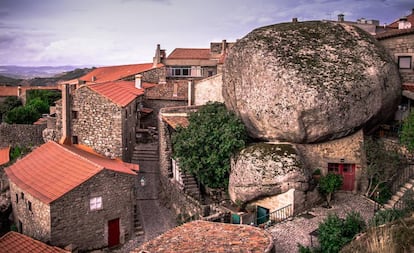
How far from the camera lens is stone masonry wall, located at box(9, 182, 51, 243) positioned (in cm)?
2078

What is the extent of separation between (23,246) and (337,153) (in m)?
16.4

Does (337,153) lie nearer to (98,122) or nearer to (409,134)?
(409,134)

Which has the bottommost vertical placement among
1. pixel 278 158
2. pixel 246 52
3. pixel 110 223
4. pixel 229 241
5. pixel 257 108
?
pixel 110 223

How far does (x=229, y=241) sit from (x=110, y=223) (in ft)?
32.5

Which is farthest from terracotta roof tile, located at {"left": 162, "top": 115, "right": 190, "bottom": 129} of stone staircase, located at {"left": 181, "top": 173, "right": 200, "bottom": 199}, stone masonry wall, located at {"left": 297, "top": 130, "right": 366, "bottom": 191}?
stone masonry wall, located at {"left": 297, "top": 130, "right": 366, "bottom": 191}

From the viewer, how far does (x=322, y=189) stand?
73.2 ft

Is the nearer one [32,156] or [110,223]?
[110,223]

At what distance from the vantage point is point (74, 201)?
2106 centimetres

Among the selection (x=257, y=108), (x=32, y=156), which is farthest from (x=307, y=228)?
(x=32, y=156)

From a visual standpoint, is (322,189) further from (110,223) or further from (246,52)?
(110,223)

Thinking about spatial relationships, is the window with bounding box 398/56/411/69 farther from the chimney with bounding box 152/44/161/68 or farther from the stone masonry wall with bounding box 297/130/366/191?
the chimney with bounding box 152/44/161/68

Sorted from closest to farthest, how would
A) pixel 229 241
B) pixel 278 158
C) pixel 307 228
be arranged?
pixel 229 241
pixel 307 228
pixel 278 158

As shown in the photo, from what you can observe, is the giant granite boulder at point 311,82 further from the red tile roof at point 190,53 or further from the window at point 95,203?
the red tile roof at point 190,53

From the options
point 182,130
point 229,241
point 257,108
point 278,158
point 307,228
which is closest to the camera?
point 229,241
